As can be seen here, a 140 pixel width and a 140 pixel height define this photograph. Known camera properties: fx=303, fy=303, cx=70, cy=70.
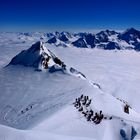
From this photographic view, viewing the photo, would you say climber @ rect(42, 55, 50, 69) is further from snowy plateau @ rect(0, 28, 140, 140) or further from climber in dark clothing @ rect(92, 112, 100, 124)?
climber in dark clothing @ rect(92, 112, 100, 124)

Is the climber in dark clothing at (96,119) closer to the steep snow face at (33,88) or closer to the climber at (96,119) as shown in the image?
the climber at (96,119)

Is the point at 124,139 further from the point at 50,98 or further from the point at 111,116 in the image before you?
the point at 50,98

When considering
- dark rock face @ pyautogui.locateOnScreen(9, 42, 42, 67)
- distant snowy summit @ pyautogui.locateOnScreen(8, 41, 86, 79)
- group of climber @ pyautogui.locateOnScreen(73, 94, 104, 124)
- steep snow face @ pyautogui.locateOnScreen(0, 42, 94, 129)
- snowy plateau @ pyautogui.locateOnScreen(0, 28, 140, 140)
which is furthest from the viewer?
dark rock face @ pyautogui.locateOnScreen(9, 42, 42, 67)

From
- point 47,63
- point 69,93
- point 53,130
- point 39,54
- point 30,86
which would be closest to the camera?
point 53,130

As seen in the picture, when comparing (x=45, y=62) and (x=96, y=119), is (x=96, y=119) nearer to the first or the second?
(x=96, y=119)

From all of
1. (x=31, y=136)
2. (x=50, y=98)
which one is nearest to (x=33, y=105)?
(x=50, y=98)

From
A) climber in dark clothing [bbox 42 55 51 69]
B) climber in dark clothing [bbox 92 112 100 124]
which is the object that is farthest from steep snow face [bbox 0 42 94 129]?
climber in dark clothing [bbox 92 112 100 124]

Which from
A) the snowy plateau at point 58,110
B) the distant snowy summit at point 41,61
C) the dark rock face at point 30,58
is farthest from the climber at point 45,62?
the dark rock face at point 30,58

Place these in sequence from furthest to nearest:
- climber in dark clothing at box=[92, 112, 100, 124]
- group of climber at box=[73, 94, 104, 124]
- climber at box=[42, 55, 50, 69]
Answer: climber at box=[42, 55, 50, 69]
group of climber at box=[73, 94, 104, 124]
climber in dark clothing at box=[92, 112, 100, 124]

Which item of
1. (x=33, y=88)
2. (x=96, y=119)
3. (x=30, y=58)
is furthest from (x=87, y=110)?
(x=30, y=58)
